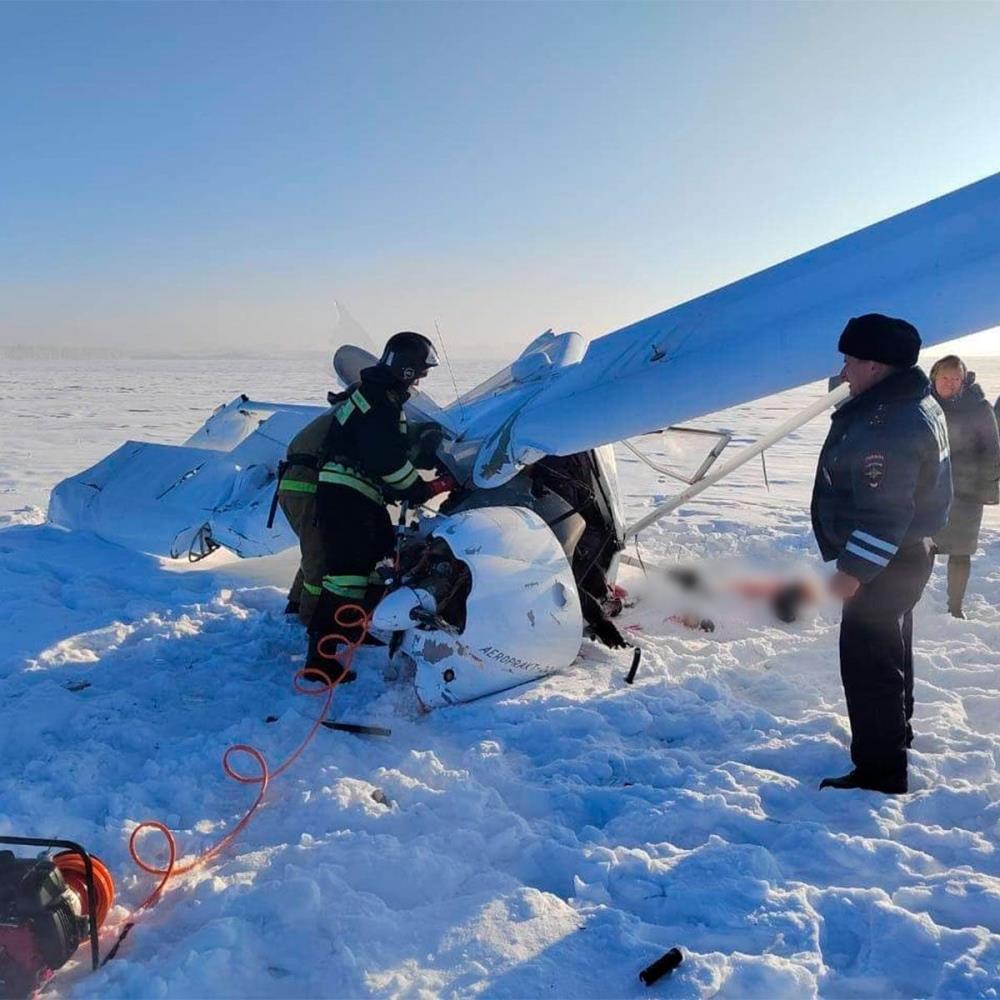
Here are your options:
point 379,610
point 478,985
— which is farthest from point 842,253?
point 478,985

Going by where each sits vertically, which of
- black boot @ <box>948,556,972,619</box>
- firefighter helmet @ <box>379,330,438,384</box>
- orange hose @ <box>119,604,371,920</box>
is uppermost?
firefighter helmet @ <box>379,330,438,384</box>

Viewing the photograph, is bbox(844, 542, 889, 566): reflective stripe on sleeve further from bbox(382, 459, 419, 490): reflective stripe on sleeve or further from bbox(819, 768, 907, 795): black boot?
bbox(382, 459, 419, 490): reflective stripe on sleeve

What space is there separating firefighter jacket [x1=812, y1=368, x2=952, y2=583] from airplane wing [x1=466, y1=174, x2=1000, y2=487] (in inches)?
17.7

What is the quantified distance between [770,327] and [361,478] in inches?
95.9

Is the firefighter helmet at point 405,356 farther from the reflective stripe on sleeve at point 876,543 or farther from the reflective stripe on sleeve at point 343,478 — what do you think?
the reflective stripe on sleeve at point 876,543

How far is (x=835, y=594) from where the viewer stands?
3270 millimetres

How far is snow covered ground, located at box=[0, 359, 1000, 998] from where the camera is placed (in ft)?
7.95

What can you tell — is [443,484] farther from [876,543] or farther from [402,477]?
[876,543]

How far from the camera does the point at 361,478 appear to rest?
4.74 m

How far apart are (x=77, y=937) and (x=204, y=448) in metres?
5.99

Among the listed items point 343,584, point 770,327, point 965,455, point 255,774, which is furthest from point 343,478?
point 965,455

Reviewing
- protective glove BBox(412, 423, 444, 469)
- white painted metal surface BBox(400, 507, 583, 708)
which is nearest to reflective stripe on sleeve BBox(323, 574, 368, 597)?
white painted metal surface BBox(400, 507, 583, 708)

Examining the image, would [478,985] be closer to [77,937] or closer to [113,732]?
[77,937]

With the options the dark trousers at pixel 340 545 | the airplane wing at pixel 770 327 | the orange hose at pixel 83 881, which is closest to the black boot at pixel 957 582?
the airplane wing at pixel 770 327
